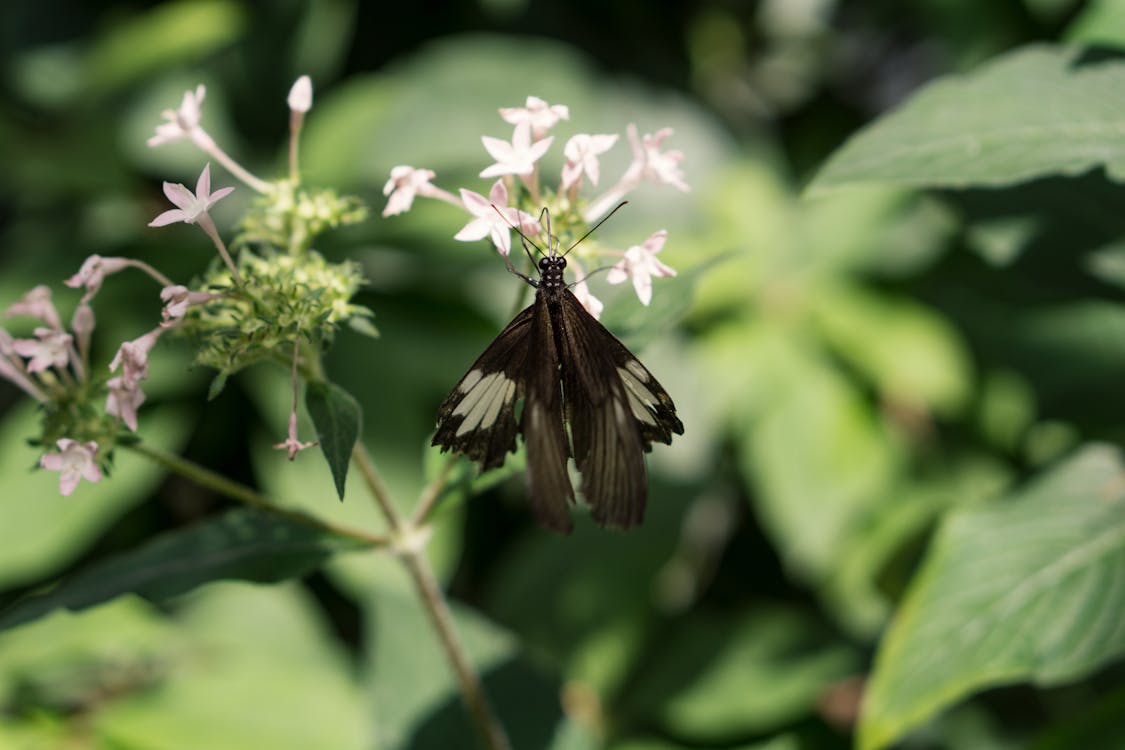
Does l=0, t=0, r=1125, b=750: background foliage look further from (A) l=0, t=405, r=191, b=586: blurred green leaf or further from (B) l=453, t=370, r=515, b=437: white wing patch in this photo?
(B) l=453, t=370, r=515, b=437: white wing patch

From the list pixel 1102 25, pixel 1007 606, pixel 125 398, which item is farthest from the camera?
pixel 1102 25

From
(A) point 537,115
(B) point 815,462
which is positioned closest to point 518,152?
(A) point 537,115

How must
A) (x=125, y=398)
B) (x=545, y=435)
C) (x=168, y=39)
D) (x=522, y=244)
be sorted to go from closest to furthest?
1. (x=545, y=435)
2. (x=125, y=398)
3. (x=522, y=244)
4. (x=168, y=39)

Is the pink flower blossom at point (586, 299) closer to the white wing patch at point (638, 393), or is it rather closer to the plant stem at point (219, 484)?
the white wing patch at point (638, 393)

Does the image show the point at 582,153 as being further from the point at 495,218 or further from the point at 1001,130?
the point at 1001,130

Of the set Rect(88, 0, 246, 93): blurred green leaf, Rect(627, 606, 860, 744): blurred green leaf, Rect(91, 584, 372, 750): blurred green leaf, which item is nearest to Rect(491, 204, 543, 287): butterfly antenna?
Rect(91, 584, 372, 750): blurred green leaf

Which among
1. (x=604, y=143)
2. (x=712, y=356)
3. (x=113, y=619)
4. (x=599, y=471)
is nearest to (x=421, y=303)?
(x=712, y=356)
